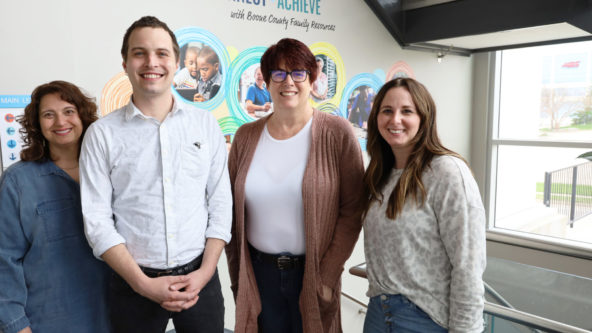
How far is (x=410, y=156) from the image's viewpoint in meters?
1.45

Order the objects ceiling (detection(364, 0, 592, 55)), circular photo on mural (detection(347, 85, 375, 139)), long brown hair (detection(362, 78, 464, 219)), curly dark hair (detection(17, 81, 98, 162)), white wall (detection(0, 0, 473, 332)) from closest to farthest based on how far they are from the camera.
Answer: long brown hair (detection(362, 78, 464, 219)), curly dark hair (detection(17, 81, 98, 162)), white wall (detection(0, 0, 473, 332)), ceiling (detection(364, 0, 592, 55)), circular photo on mural (detection(347, 85, 375, 139))

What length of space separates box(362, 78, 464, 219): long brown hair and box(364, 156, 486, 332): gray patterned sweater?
0.03 metres

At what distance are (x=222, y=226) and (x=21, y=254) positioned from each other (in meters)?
0.67

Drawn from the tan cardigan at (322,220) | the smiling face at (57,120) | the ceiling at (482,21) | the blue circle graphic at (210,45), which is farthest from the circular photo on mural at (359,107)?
the smiling face at (57,120)

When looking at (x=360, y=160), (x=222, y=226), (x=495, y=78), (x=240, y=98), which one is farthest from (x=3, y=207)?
(x=495, y=78)

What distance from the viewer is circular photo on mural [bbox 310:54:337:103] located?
3.60 meters

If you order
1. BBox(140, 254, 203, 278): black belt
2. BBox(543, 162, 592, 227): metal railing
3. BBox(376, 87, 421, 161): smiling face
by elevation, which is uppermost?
BBox(376, 87, 421, 161): smiling face

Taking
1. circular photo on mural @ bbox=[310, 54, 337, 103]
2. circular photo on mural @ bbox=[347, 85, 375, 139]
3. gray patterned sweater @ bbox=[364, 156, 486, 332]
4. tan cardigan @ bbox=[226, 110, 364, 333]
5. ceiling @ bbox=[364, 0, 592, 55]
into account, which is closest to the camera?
gray patterned sweater @ bbox=[364, 156, 486, 332]

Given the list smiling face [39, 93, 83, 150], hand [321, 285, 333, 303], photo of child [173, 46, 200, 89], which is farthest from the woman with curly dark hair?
photo of child [173, 46, 200, 89]

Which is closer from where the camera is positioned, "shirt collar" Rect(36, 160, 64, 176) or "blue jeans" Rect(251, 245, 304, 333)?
"shirt collar" Rect(36, 160, 64, 176)

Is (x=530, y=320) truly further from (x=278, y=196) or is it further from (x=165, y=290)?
(x=165, y=290)

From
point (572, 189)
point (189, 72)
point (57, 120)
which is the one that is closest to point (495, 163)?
point (572, 189)

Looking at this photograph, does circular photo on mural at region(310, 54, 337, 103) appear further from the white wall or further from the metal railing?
the metal railing

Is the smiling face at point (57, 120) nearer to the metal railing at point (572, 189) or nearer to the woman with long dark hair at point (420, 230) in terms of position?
the woman with long dark hair at point (420, 230)
